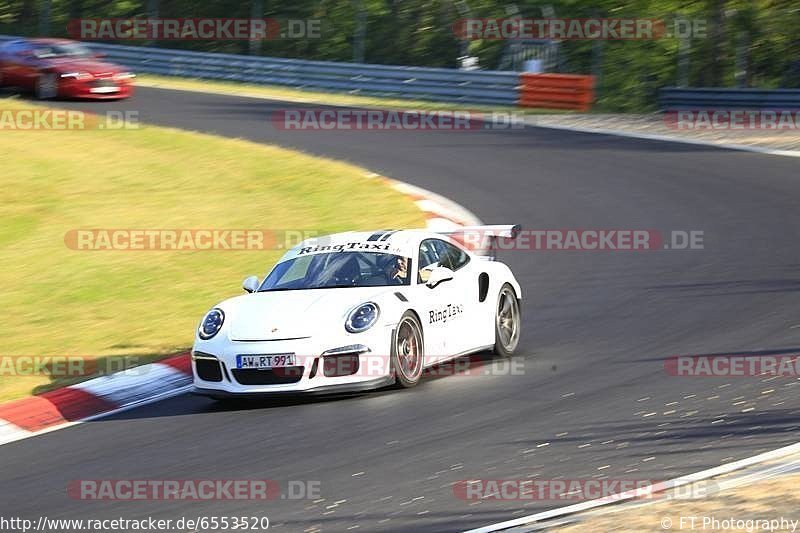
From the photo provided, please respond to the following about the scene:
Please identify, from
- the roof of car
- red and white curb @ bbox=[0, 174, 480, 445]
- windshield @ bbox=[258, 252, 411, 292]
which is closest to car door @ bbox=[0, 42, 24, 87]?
red and white curb @ bbox=[0, 174, 480, 445]

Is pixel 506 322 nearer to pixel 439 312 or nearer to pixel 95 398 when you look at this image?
pixel 439 312

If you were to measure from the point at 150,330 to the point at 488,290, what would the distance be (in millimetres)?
3333

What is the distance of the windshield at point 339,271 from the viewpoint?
10461 millimetres

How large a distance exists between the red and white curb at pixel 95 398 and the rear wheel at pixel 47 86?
1803 centimetres

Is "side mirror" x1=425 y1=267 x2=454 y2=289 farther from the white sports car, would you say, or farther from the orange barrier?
the orange barrier

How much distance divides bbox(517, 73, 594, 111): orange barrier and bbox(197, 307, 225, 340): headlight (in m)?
17.2

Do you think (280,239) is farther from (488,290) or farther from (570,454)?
(570,454)

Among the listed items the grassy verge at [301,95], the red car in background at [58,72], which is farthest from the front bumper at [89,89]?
the grassy verge at [301,95]

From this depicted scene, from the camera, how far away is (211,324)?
32.7 feet

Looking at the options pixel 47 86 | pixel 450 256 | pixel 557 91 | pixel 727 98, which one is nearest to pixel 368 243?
pixel 450 256

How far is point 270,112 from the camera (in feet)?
87.5

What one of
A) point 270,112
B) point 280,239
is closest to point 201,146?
point 270,112

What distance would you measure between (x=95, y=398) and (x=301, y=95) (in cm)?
2016

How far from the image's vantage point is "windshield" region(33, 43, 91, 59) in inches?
1123
